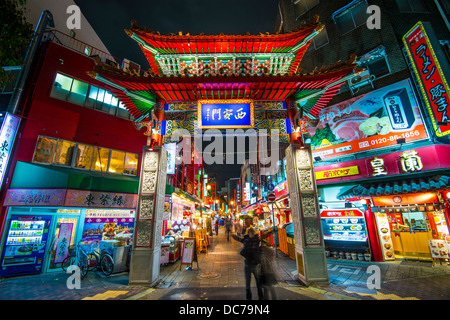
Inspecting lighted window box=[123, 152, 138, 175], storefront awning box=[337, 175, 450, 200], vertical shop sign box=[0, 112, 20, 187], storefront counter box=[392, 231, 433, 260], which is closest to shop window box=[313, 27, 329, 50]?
storefront awning box=[337, 175, 450, 200]

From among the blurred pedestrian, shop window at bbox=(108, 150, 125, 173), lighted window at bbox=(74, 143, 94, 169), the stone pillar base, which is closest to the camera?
the blurred pedestrian

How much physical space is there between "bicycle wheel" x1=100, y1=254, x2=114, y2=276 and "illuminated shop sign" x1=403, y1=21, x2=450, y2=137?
15705 millimetres

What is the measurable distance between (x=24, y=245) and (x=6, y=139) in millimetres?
4763

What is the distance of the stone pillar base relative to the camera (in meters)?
6.68

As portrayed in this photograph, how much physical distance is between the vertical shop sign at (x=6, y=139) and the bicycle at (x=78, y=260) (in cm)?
429

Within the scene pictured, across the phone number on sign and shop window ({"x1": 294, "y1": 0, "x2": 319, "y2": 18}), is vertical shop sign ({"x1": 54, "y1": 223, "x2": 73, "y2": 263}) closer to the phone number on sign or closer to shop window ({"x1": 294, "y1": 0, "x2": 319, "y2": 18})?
the phone number on sign

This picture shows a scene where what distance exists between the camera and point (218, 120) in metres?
8.10

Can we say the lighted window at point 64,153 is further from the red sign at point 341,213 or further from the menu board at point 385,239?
the menu board at point 385,239

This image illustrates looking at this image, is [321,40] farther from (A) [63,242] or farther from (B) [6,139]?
(A) [63,242]

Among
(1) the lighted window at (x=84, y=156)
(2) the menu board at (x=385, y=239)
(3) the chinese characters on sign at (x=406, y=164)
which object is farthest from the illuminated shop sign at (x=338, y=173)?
(1) the lighted window at (x=84, y=156)

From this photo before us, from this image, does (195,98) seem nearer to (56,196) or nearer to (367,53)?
(56,196)

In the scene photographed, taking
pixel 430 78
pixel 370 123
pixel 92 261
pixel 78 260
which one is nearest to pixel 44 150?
pixel 78 260

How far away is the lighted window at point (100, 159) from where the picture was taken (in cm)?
1157
